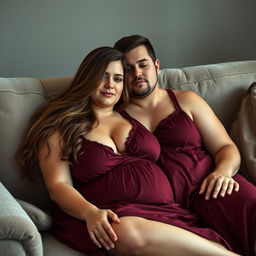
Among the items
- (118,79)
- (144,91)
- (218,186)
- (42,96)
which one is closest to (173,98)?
(144,91)

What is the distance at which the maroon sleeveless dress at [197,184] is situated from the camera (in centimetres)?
161

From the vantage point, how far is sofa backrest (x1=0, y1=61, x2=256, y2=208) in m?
1.86

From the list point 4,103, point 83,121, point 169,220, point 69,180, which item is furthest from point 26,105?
point 169,220

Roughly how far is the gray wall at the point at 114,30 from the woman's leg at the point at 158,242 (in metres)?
1.25

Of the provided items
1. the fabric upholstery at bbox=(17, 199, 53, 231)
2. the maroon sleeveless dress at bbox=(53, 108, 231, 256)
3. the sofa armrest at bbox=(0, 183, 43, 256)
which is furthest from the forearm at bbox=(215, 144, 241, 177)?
the sofa armrest at bbox=(0, 183, 43, 256)

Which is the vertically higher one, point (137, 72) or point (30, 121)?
point (137, 72)

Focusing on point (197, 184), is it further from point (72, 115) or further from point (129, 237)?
point (72, 115)

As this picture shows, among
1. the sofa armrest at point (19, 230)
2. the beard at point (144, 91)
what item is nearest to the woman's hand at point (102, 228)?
the sofa armrest at point (19, 230)

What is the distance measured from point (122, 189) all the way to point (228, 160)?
496mm

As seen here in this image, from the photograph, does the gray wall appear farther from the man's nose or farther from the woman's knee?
the woman's knee

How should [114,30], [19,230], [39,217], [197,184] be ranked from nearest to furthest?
[19,230], [39,217], [197,184], [114,30]

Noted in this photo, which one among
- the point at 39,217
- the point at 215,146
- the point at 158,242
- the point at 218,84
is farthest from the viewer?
the point at 218,84

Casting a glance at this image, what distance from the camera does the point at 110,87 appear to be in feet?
6.11

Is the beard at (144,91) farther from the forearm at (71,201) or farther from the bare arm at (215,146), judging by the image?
the forearm at (71,201)
